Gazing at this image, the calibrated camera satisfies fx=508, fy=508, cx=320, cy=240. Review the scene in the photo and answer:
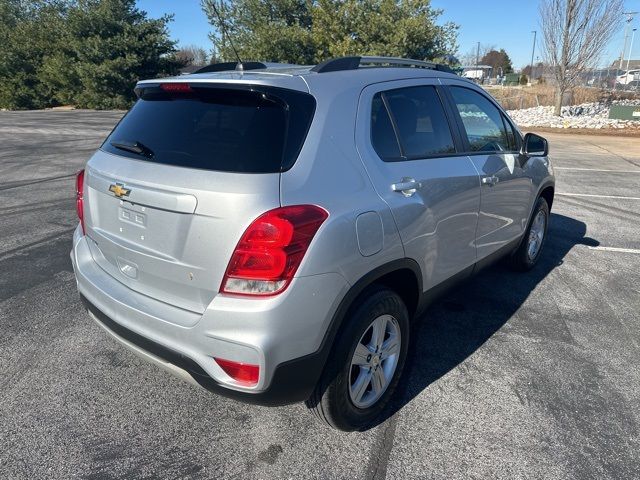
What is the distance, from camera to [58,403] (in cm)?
286

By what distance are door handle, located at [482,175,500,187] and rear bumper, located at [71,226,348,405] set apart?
5.64 ft

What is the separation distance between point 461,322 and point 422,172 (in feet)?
5.14

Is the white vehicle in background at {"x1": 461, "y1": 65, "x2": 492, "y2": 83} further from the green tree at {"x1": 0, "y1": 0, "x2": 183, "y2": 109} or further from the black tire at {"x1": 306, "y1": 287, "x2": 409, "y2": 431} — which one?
the black tire at {"x1": 306, "y1": 287, "x2": 409, "y2": 431}

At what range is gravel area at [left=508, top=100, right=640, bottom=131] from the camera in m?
22.8

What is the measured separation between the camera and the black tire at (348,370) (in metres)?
2.39

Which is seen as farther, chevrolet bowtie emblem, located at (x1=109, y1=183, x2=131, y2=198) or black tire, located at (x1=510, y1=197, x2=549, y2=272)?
black tire, located at (x1=510, y1=197, x2=549, y2=272)

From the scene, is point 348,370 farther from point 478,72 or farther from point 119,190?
point 478,72

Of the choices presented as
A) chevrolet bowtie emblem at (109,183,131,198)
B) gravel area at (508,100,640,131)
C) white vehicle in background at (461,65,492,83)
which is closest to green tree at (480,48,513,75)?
white vehicle in background at (461,65,492,83)

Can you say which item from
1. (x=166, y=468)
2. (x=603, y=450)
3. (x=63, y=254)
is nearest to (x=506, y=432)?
(x=603, y=450)

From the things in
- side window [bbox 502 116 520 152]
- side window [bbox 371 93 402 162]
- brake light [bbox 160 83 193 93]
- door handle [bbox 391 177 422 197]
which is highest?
brake light [bbox 160 83 193 93]

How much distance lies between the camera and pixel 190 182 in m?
2.20

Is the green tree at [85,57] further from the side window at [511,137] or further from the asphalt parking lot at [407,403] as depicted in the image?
the side window at [511,137]

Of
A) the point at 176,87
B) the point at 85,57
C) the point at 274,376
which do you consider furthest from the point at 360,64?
the point at 85,57

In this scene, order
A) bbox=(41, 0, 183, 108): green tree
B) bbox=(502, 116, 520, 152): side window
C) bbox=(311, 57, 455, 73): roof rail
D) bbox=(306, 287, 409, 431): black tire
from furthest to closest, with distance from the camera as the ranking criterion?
bbox=(41, 0, 183, 108): green tree < bbox=(502, 116, 520, 152): side window < bbox=(311, 57, 455, 73): roof rail < bbox=(306, 287, 409, 431): black tire
